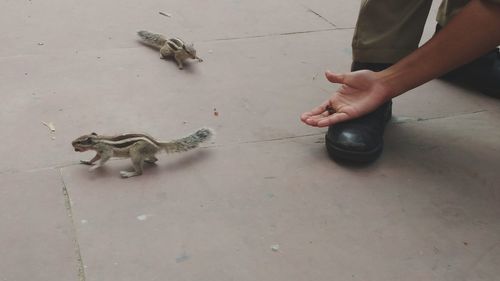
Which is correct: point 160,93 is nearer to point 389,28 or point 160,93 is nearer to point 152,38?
point 152,38

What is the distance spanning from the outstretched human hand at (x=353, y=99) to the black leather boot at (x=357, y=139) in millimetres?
35

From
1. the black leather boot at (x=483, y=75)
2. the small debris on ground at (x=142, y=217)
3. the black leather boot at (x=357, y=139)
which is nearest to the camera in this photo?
the small debris on ground at (x=142, y=217)

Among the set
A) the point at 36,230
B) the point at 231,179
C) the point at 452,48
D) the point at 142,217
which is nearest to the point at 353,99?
the point at 452,48

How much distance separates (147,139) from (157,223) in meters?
0.46

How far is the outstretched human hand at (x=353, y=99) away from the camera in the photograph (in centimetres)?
250

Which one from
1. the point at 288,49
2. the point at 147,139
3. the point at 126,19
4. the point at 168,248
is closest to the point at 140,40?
the point at 126,19

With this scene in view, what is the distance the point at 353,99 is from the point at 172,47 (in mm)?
1277

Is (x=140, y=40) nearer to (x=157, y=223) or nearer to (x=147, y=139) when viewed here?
(x=147, y=139)

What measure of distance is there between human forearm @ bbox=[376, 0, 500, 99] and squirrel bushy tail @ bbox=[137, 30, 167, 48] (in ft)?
5.06

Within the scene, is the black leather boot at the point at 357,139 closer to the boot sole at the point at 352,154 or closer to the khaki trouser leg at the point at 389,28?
the boot sole at the point at 352,154

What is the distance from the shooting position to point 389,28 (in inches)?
103

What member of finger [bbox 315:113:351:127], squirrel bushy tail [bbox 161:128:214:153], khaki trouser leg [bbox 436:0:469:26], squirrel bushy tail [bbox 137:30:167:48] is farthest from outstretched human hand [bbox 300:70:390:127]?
squirrel bushy tail [bbox 137:30:167:48]

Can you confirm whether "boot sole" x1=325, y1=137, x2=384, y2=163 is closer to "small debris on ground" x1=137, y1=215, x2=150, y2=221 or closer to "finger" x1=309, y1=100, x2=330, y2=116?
"finger" x1=309, y1=100, x2=330, y2=116

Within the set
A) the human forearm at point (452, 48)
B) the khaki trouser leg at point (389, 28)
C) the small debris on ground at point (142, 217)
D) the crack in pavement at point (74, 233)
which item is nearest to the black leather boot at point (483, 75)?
the khaki trouser leg at point (389, 28)
